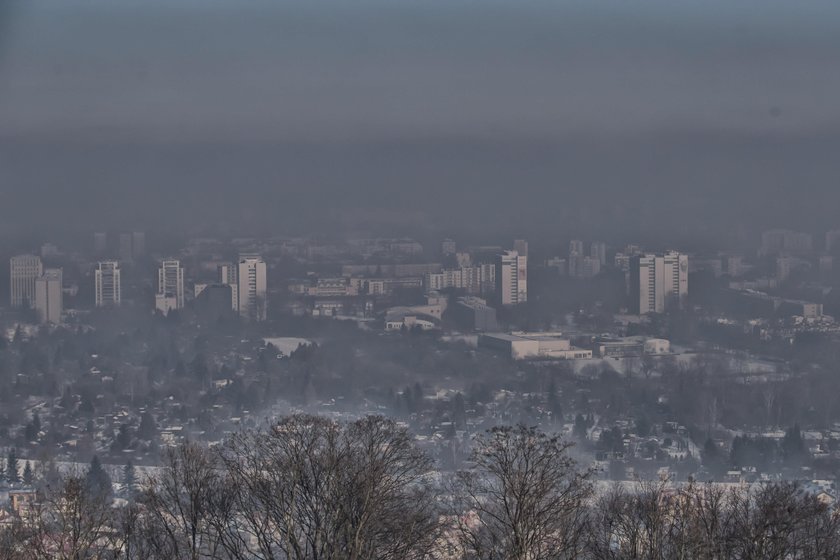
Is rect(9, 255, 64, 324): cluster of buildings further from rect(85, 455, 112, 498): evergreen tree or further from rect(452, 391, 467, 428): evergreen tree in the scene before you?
rect(85, 455, 112, 498): evergreen tree

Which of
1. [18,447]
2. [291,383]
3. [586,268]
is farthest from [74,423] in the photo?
[586,268]

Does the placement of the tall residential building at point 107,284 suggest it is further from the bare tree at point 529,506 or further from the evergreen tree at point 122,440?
the bare tree at point 529,506

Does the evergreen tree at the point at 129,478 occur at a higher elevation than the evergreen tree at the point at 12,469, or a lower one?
higher

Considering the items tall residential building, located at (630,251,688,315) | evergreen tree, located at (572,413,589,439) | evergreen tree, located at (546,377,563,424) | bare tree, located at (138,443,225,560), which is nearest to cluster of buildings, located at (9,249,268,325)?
tall residential building, located at (630,251,688,315)

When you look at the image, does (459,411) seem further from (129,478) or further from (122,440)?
(129,478)

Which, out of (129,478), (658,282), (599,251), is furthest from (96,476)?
(599,251)

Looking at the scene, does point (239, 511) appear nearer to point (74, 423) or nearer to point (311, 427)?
point (311, 427)

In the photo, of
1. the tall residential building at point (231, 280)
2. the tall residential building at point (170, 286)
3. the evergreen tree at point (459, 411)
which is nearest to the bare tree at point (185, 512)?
the evergreen tree at point (459, 411)
